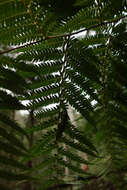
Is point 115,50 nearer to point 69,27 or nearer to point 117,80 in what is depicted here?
point 117,80

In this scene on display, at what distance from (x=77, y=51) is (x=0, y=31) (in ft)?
1.09

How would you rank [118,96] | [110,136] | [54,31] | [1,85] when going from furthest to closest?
[110,136], [118,96], [54,31], [1,85]

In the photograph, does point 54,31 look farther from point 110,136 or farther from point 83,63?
point 110,136

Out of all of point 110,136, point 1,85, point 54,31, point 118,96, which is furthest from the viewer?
point 110,136

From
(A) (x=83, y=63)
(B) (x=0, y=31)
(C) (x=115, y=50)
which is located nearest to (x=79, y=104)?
(A) (x=83, y=63)

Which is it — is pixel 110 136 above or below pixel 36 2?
below

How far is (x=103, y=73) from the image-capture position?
2.90ft

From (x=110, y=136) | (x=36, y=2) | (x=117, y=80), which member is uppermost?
(x=36, y=2)

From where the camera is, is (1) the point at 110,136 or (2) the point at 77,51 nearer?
(2) the point at 77,51

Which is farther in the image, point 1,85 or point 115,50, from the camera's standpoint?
point 115,50

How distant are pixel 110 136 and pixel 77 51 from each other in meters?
0.53

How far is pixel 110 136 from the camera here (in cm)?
102

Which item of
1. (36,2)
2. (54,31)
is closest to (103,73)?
(54,31)

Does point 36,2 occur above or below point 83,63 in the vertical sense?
above
